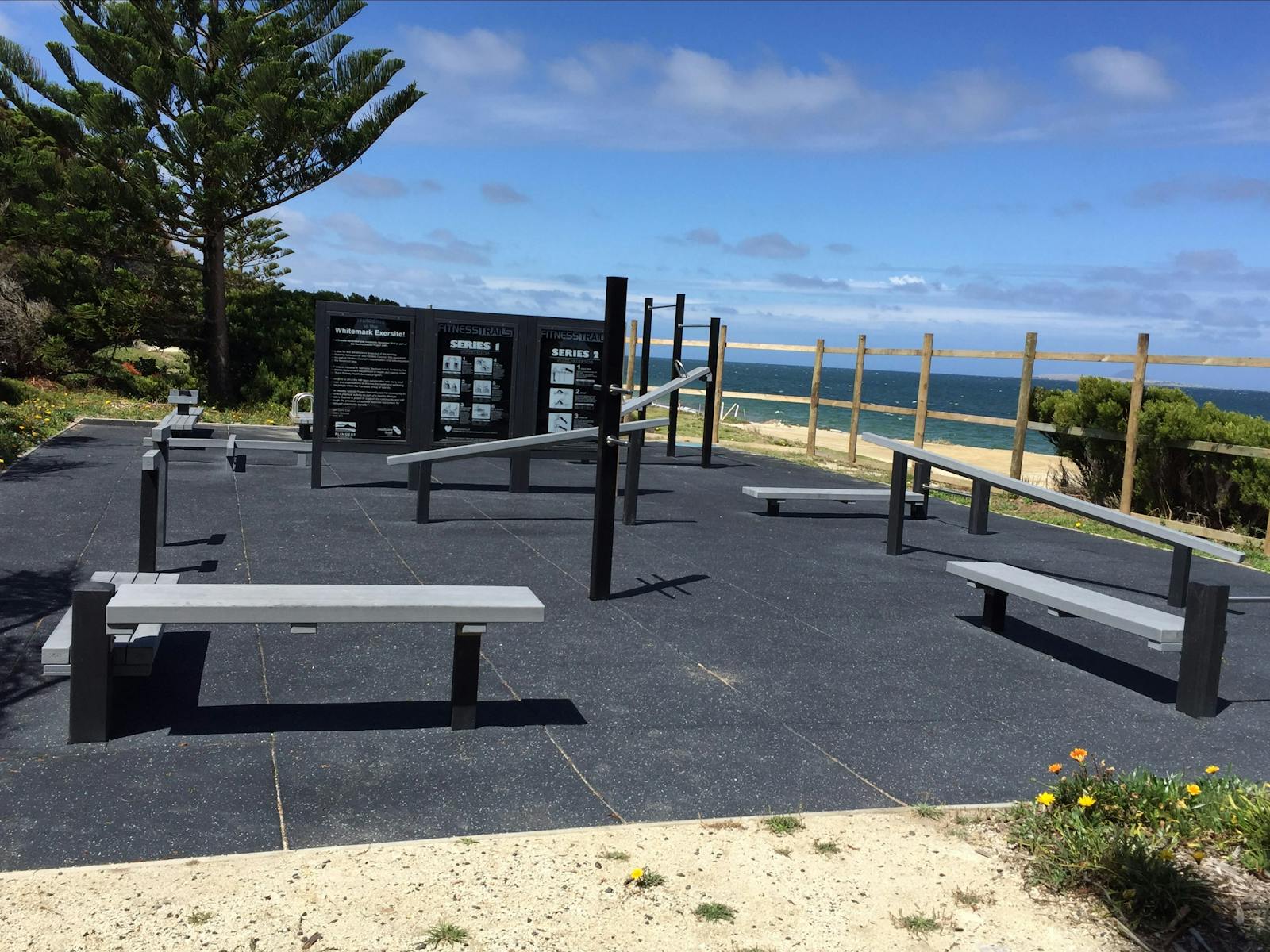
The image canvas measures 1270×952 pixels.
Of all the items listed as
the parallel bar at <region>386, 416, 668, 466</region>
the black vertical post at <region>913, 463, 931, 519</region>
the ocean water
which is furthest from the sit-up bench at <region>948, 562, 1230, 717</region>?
the ocean water

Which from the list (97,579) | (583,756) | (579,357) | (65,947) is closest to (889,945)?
(583,756)

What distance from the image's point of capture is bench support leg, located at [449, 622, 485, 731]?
13.8ft

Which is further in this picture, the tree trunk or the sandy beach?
the tree trunk

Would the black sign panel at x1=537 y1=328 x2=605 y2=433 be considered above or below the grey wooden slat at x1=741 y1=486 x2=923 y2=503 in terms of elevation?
above

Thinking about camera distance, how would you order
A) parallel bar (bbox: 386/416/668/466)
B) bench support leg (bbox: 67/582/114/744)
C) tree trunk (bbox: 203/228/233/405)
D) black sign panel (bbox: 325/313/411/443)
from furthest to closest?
1. tree trunk (bbox: 203/228/233/405)
2. black sign panel (bbox: 325/313/411/443)
3. parallel bar (bbox: 386/416/668/466)
4. bench support leg (bbox: 67/582/114/744)

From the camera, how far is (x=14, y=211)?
58.4ft

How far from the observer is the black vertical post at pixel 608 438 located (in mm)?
6207

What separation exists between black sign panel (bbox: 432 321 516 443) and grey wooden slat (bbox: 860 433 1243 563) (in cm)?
A: 427

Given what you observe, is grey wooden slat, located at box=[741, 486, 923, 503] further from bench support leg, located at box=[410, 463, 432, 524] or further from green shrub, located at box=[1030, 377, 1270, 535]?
green shrub, located at box=[1030, 377, 1270, 535]

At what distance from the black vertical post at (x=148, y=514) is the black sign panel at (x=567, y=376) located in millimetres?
Answer: 5353

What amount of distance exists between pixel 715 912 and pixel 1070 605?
3.25 meters

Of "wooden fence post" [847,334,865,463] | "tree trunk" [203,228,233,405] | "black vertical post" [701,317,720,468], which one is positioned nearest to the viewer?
"black vertical post" [701,317,720,468]

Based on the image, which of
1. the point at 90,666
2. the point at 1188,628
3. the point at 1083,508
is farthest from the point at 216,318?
the point at 1188,628

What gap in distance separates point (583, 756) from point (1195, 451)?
10.0 metres
